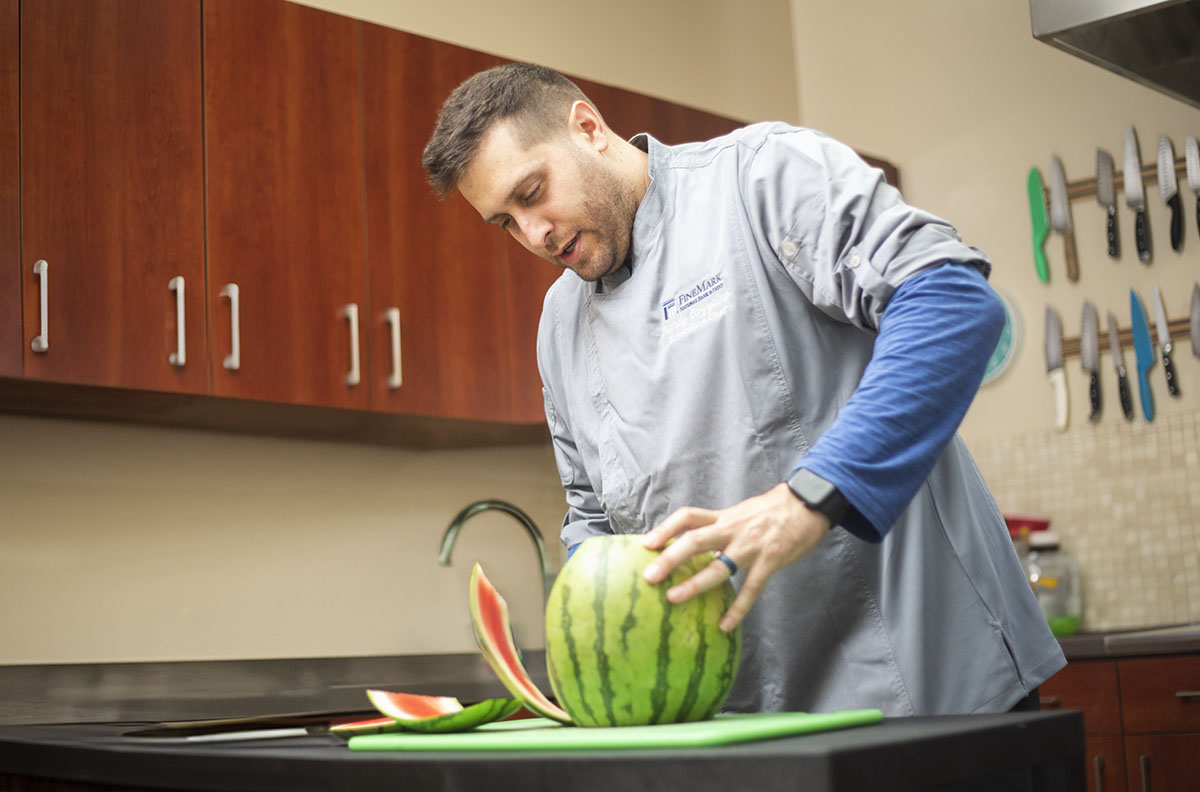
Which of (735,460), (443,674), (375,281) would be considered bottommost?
(443,674)

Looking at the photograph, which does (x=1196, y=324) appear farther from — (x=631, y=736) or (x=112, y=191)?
(x=631, y=736)

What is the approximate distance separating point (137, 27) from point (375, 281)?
0.73 metres

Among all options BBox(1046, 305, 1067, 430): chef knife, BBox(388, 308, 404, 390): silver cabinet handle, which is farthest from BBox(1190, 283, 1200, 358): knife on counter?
BBox(388, 308, 404, 390): silver cabinet handle

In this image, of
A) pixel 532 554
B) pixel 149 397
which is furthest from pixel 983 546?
pixel 532 554

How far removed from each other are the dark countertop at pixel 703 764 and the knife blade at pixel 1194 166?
9.74 ft

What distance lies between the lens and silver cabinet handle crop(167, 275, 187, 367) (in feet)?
8.16

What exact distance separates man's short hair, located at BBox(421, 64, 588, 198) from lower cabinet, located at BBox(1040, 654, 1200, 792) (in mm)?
2145

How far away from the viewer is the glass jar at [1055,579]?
349 centimetres

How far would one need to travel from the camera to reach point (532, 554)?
140 inches

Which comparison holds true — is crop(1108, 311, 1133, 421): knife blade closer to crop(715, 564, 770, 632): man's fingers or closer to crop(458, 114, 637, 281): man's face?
crop(458, 114, 637, 281): man's face

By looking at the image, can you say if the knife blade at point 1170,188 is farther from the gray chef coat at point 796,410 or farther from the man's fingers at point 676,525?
the man's fingers at point 676,525

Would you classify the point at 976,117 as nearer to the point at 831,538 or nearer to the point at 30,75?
the point at 30,75

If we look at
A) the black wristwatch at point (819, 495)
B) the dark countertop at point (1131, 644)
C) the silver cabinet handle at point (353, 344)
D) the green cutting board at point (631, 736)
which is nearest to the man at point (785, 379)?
the black wristwatch at point (819, 495)

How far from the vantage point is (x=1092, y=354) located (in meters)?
3.60
